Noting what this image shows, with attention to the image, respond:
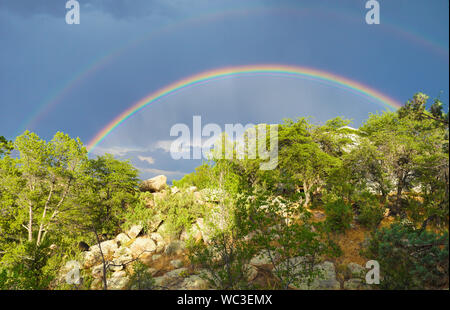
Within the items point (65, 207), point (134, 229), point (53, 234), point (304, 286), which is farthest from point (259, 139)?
point (53, 234)

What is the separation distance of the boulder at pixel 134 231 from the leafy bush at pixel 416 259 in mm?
18279

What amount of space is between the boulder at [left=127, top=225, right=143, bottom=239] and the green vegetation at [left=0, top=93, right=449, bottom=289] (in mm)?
578

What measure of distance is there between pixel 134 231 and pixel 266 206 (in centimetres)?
1514

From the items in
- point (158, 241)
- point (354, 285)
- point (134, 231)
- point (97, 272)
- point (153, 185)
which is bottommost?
point (97, 272)

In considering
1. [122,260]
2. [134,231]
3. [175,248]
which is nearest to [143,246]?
[122,260]

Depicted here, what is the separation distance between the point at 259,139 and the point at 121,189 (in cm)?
1667

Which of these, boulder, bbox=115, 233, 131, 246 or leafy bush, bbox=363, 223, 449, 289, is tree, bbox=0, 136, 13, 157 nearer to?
→ boulder, bbox=115, 233, 131, 246

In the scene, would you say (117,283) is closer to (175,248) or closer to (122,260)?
(122,260)

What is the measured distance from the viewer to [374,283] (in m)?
6.52

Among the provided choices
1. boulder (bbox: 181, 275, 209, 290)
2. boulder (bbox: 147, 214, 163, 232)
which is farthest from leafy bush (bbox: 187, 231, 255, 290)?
boulder (bbox: 147, 214, 163, 232)

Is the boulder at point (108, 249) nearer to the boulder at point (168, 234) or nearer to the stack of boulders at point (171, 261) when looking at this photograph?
the stack of boulders at point (171, 261)

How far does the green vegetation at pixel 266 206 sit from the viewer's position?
5.82m

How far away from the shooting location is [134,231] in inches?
725
